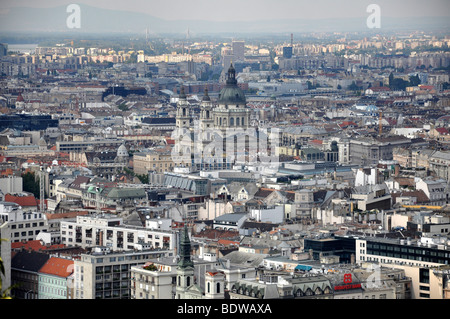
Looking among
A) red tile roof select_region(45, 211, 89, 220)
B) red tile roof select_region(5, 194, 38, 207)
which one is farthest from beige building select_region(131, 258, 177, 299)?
red tile roof select_region(5, 194, 38, 207)

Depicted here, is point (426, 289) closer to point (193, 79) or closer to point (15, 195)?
point (15, 195)

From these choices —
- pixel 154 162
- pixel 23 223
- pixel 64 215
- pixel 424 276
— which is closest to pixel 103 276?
pixel 424 276

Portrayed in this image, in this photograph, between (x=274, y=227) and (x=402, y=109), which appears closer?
(x=274, y=227)

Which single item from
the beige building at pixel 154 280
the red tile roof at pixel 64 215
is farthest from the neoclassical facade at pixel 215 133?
the beige building at pixel 154 280

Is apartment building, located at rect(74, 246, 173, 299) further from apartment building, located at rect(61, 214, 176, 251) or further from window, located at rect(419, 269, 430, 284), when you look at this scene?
window, located at rect(419, 269, 430, 284)

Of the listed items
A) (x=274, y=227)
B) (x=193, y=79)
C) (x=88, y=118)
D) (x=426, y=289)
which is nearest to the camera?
(x=426, y=289)

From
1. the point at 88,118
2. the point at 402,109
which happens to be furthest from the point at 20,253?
the point at 402,109

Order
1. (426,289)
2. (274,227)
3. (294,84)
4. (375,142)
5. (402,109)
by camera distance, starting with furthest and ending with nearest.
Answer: (294,84) < (402,109) < (375,142) < (274,227) < (426,289)
